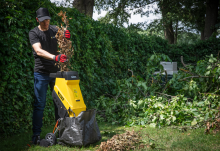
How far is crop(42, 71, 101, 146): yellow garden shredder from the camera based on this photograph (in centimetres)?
281

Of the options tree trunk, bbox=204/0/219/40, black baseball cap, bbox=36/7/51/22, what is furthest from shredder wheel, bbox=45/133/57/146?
tree trunk, bbox=204/0/219/40

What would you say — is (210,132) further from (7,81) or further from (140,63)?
(140,63)

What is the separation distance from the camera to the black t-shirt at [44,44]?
122 inches

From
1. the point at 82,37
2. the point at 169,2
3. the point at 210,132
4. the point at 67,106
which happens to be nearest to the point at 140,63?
the point at 82,37

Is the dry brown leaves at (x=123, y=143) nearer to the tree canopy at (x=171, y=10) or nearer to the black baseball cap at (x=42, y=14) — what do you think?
the black baseball cap at (x=42, y=14)

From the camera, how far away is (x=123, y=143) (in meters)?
2.85

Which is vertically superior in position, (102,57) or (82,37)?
(82,37)

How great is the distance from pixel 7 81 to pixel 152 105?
9.09ft

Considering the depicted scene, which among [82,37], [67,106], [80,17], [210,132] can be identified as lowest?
[210,132]

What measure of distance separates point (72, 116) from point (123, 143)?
761 millimetres

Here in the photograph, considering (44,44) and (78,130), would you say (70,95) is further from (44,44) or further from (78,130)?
(44,44)

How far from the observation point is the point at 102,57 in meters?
6.24

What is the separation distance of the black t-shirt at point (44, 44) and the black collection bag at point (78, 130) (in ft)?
A: 2.70

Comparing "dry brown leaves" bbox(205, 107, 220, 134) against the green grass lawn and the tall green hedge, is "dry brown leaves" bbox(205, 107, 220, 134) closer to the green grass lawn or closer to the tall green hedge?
the green grass lawn
